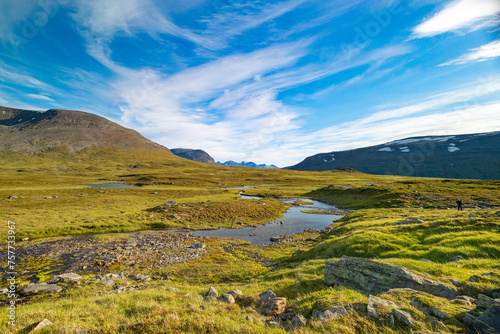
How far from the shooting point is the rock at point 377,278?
9.27 meters

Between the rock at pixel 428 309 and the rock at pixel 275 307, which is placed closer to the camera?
the rock at pixel 428 309

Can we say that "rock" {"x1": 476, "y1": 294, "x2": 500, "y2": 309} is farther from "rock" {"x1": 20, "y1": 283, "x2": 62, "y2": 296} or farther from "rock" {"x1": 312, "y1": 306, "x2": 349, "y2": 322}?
"rock" {"x1": 20, "y1": 283, "x2": 62, "y2": 296}

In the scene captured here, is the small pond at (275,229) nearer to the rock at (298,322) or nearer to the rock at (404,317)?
the rock at (298,322)

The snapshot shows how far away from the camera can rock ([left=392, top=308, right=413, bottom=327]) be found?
21.5ft

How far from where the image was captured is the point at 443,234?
2012cm

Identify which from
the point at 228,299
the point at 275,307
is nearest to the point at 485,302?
the point at 275,307

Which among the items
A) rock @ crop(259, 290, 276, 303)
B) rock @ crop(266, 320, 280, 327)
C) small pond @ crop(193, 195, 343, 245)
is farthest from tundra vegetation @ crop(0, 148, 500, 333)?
small pond @ crop(193, 195, 343, 245)

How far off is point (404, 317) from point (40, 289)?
27639mm

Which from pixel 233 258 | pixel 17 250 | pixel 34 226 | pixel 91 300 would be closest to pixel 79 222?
pixel 34 226

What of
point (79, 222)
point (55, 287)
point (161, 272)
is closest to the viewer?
point (55, 287)

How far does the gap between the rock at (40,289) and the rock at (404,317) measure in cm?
2604

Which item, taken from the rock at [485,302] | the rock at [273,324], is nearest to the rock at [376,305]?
the rock at [485,302]

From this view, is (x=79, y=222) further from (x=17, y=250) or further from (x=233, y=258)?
(x=233, y=258)

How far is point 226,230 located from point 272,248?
1478cm
